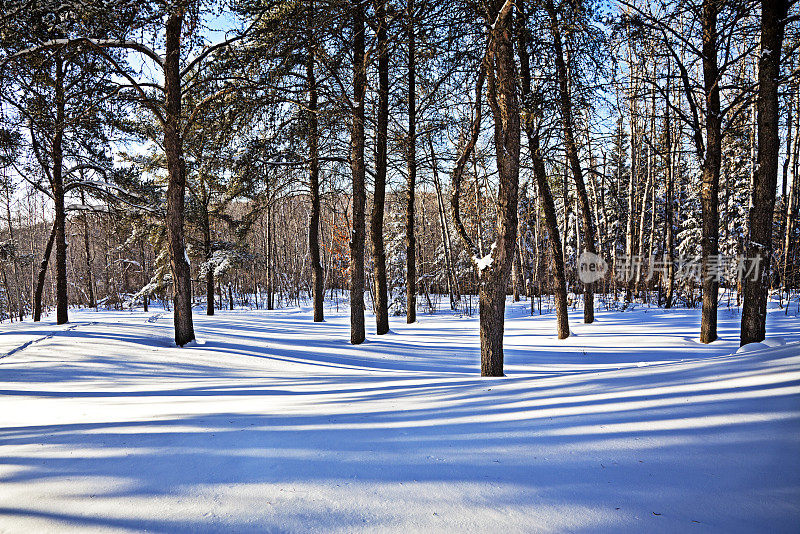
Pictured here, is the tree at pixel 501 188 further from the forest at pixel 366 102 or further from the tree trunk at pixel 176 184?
the tree trunk at pixel 176 184

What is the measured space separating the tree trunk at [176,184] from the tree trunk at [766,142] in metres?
9.41

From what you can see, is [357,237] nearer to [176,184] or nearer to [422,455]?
[176,184]

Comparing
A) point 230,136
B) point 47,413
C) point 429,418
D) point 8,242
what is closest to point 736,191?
point 230,136

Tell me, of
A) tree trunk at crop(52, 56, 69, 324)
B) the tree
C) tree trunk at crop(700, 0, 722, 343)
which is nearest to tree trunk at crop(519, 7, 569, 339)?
tree trunk at crop(700, 0, 722, 343)

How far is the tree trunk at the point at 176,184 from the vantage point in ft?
26.1

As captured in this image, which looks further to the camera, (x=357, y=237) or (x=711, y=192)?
(x=357, y=237)

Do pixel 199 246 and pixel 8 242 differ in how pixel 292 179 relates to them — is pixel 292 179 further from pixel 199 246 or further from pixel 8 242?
pixel 8 242

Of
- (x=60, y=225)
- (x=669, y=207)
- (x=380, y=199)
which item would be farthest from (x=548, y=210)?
(x=60, y=225)

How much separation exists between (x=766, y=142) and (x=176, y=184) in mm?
9666

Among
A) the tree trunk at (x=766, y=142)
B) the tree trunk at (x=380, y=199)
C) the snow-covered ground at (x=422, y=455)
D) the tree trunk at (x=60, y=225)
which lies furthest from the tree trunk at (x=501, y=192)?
the tree trunk at (x=60, y=225)

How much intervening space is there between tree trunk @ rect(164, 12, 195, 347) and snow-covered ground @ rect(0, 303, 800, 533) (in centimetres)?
360

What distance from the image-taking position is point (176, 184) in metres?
8.23

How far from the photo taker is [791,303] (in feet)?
53.9

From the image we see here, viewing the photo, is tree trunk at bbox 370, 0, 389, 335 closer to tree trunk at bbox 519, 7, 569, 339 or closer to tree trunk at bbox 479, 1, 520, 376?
tree trunk at bbox 519, 7, 569, 339
